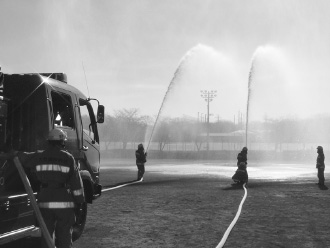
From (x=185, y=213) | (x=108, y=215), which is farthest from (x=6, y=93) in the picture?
(x=185, y=213)

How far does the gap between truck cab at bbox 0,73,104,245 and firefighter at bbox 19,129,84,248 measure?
64 centimetres

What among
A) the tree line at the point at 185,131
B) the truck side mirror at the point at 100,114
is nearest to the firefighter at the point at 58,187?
the truck side mirror at the point at 100,114

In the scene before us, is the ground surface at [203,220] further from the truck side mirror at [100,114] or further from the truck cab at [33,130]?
the truck side mirror at [100,114]

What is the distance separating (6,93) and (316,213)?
24.9ft

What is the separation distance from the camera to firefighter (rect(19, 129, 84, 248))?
5109 mm

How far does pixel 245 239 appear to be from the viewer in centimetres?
719

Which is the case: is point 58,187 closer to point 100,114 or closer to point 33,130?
point 33,130

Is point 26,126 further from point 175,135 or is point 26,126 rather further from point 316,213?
point 175,135

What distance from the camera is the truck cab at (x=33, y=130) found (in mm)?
5621

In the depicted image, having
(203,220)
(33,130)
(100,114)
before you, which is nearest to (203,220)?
(203,220)

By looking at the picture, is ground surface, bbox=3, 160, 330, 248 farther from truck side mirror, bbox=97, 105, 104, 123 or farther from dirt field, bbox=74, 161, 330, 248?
truck side mirror, bbox=97, 105, 104, 123

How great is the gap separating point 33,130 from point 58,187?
1.69 meters

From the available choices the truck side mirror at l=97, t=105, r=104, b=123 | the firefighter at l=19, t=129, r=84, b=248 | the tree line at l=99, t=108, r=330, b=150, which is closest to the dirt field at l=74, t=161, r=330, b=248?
the firefighter at l=19, t=129, r=84, b=248

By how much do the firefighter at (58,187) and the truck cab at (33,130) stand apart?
2.09ft
